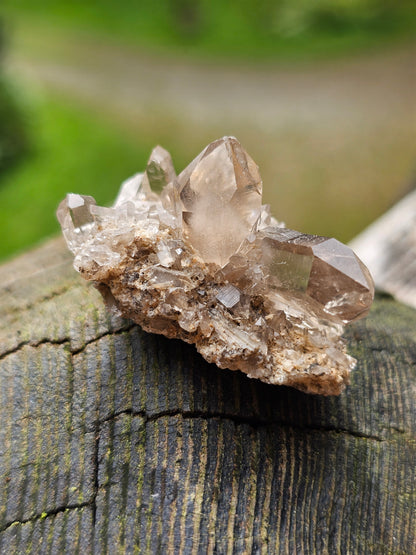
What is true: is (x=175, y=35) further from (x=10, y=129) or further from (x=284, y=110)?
(x=10, y=129)

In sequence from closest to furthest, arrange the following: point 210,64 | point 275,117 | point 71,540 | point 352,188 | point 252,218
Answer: point 71,540 < point 252,218 < point 352,188 < point 275,117 < point 210,64

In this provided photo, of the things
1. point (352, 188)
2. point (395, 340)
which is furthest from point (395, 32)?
point (395, 340)

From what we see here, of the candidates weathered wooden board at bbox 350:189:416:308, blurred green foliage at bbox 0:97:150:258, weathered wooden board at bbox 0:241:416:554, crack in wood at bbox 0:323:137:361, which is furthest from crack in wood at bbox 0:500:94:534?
blurred green foliage at bbox 0:97:150:258

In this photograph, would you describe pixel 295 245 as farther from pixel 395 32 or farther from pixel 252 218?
pixel 395 32

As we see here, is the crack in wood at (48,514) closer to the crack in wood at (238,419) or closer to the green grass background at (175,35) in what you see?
the crack in wood at (238,419)

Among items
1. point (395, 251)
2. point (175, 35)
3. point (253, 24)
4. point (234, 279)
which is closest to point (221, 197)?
point (234, 279)

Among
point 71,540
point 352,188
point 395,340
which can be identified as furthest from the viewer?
point 352,188

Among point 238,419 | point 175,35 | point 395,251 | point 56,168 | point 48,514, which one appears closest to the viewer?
point 48,514
